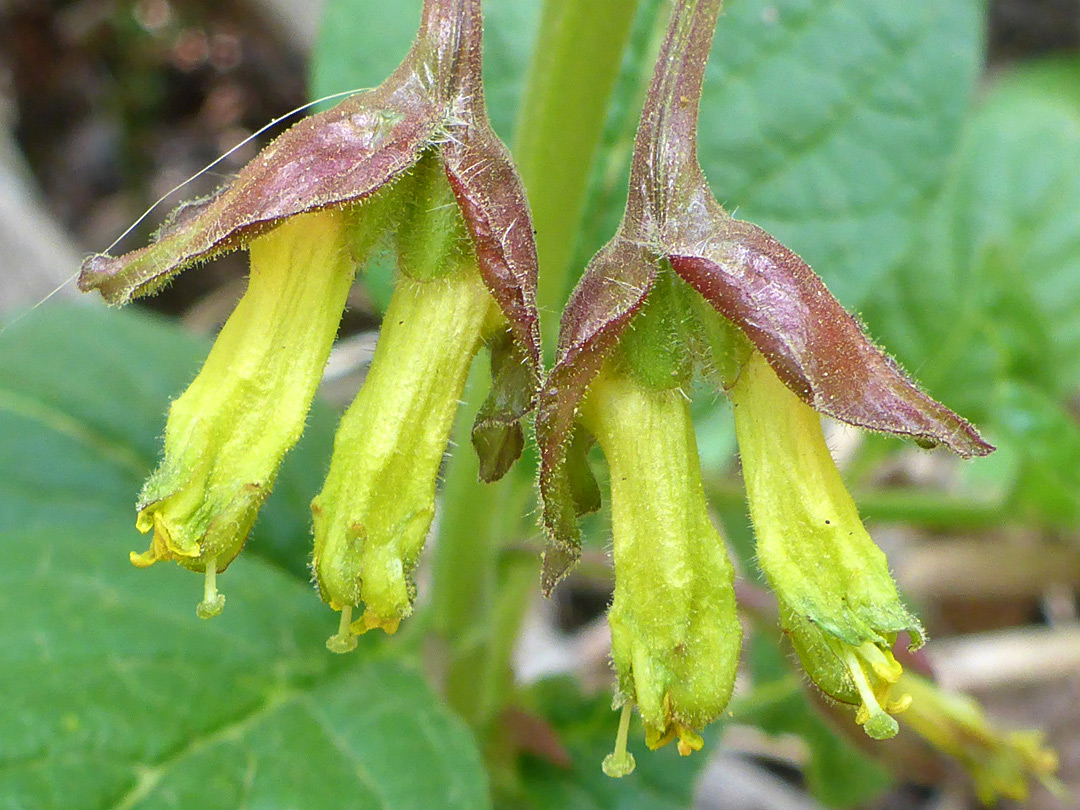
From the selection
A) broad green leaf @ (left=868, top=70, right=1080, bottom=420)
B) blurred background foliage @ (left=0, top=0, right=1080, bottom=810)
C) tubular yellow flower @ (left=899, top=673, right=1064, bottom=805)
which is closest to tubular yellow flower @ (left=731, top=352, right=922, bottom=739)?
blurred background foliage @ (left=0, top=0, right=1080, bottom=810)

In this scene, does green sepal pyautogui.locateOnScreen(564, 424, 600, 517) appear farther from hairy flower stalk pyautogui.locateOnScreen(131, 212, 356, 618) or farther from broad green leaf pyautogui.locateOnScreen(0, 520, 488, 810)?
broad green leaf pyautogui.locateOnScreen(0, 520, 488, 810)

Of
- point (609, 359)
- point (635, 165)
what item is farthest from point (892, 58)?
point (609, 359)

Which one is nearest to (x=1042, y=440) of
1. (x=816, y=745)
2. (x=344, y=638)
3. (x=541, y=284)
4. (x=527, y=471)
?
(x=816, y=745)

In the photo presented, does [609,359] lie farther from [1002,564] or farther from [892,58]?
[1002,564]

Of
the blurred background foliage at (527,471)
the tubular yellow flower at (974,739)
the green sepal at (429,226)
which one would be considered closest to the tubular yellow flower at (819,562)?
the green sepal at (429,226)

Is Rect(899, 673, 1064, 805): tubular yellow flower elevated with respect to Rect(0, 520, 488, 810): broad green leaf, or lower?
lower

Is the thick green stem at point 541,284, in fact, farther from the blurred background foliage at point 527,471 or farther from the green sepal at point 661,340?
the green sepal at point 661,340
